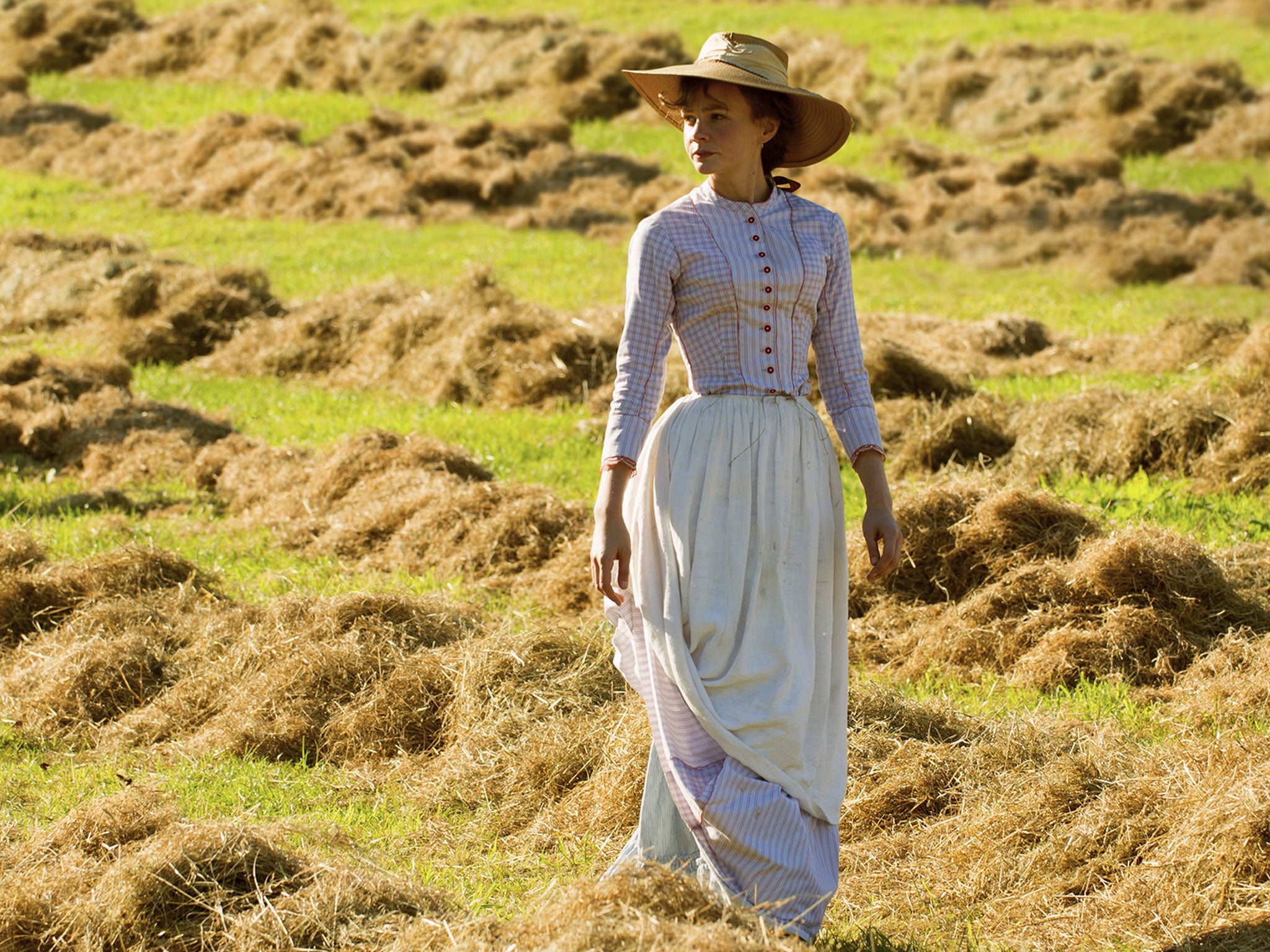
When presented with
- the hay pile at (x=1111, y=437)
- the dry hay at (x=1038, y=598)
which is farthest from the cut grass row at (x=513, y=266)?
the dry hay at (x=1038, y=598)

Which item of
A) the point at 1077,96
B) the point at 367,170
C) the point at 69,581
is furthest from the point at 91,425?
the point at 1077,96

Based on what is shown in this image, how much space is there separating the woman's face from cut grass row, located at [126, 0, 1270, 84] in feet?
67.4

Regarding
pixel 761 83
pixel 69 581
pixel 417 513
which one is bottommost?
pixel 417 513

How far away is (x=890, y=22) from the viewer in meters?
27.7

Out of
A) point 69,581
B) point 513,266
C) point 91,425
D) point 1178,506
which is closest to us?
point 69,581

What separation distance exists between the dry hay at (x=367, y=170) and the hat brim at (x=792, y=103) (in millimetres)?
13805

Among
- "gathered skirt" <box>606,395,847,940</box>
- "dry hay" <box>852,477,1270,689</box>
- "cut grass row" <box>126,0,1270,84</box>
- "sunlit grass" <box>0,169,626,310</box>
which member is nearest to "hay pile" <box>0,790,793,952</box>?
"gathered skirt" <box>606,395,847,940</box>

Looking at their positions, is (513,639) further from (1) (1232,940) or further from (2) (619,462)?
(1) (1232,940)

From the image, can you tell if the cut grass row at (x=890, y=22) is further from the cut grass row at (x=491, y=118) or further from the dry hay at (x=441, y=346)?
the dry hay at (x=441, y=346)

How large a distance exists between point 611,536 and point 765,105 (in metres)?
1.11

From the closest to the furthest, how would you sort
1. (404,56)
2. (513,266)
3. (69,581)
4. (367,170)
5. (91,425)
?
(69,581), (91,425), (513,266), (367,170), (404,56)

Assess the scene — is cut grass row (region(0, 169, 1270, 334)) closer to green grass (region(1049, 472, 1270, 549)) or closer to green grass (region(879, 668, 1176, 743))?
green grass (region(1049, 472, 1270, 549))

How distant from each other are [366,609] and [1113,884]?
3118 millimetres

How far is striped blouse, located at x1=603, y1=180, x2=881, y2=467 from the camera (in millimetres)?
3574
